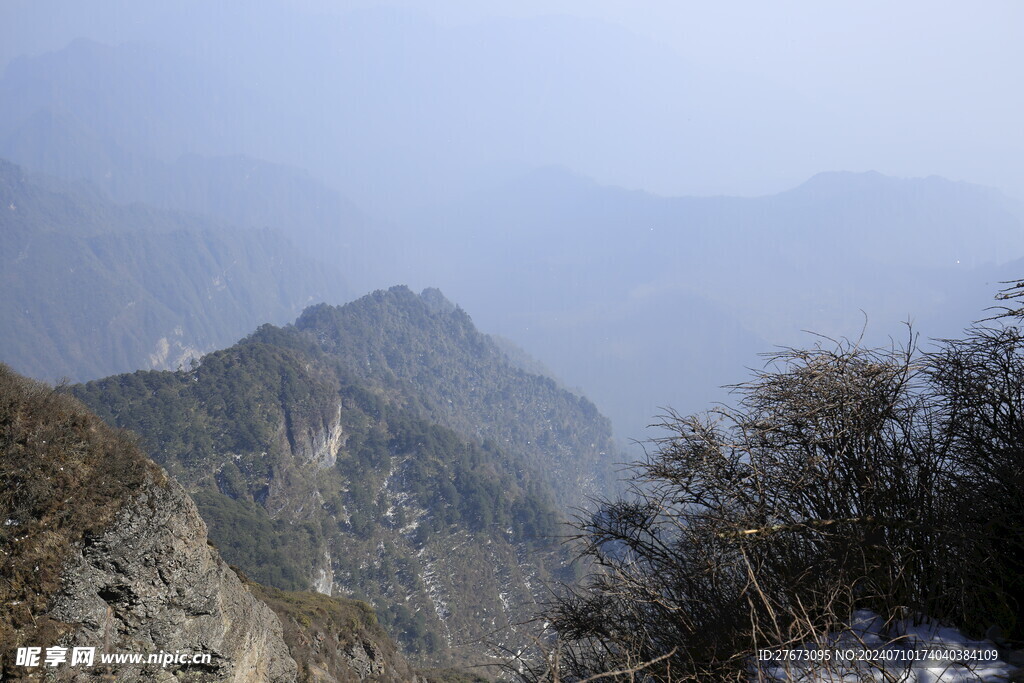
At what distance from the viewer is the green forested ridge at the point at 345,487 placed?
66125mm

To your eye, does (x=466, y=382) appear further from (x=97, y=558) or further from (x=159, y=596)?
(x=97, y=558)

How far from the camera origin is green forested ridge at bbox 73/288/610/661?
66.1 m

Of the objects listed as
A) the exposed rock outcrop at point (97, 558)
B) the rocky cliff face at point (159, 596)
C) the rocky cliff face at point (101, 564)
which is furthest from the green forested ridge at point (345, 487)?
the exposed rock outcrop at point (97, 558)

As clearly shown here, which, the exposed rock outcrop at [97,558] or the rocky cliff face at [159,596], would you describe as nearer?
the exposed rock outcrop at [97,558]

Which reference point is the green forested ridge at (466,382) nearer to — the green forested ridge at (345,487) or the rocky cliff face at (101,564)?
the green forested ridge at (345,487)

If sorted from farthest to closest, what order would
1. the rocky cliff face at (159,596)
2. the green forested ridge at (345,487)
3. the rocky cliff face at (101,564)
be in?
the green forested ridge at (345,487)
the rocky cliff face at (159,596)
the rocky cliff face at (101,564)

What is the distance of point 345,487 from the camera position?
84875 millimetres

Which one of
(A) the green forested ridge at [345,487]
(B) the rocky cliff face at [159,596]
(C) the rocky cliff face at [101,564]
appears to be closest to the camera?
(C) the rocky cliff face at [101,564]

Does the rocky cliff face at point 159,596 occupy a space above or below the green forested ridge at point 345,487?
above

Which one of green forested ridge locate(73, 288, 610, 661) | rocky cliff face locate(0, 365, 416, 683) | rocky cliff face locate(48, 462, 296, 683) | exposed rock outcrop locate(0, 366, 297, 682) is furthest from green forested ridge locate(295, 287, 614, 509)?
exposed rock outcrop locate(0, 366, 297, 682)

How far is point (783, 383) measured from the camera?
22.3ft

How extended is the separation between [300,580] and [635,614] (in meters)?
61.1

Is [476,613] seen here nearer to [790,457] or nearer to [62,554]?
[62,554]

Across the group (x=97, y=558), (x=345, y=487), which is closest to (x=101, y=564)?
(x=97, y=558)
